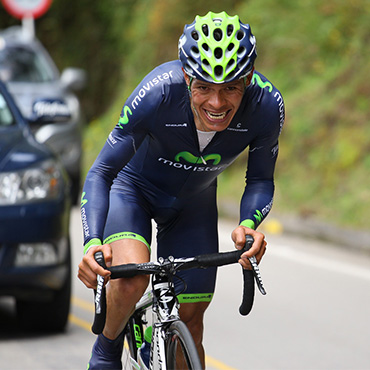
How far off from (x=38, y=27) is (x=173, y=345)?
21.0 meters

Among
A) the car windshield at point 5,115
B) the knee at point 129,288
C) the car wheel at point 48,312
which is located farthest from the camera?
the car windshield at point 5,115

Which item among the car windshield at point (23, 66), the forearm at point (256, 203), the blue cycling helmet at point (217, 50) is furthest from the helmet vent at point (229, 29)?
the car windshield at point (23, 66)

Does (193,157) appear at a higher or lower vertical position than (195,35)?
lower

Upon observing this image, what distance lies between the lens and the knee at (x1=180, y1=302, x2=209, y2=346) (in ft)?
15.4

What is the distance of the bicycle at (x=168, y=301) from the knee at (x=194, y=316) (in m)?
0.38

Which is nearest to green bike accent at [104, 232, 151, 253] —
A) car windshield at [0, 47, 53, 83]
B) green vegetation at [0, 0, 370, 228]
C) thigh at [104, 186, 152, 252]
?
thigh at [104, 186, 152, 252]

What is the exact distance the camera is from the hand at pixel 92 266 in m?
3.94

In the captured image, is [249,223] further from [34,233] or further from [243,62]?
[34,233]

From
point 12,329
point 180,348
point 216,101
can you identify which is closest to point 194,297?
point 180,348

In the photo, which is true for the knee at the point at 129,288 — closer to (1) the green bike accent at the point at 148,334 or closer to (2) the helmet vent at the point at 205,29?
(1) the green bike accent at the point at 148,334

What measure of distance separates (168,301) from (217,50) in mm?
1096

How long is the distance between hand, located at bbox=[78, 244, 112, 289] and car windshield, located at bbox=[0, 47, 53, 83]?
10.0 m

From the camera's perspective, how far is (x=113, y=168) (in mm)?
4410

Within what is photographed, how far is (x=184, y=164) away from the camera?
4652 mm
